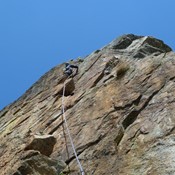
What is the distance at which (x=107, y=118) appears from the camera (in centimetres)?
1155

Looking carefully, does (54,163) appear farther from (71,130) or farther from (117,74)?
(117,74)

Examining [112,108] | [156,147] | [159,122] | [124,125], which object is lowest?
[156,147]

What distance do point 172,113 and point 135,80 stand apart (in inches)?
124

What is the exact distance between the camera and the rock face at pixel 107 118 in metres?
9.21

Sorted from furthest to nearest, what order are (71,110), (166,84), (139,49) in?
(139,49) < (71,110) < (166,84)

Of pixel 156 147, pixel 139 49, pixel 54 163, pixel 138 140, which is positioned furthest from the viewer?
pixel 139 49

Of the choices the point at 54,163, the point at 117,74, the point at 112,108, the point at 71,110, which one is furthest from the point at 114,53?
the point at 54,163

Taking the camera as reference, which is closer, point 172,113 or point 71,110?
point 172,113

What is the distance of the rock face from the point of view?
921cm

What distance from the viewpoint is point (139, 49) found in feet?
52.1

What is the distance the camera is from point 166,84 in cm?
1127

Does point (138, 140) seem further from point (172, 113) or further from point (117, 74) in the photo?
point (117, 74)

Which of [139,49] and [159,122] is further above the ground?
[139,49]

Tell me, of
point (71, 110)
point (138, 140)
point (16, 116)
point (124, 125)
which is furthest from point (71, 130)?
point (16, 116)
